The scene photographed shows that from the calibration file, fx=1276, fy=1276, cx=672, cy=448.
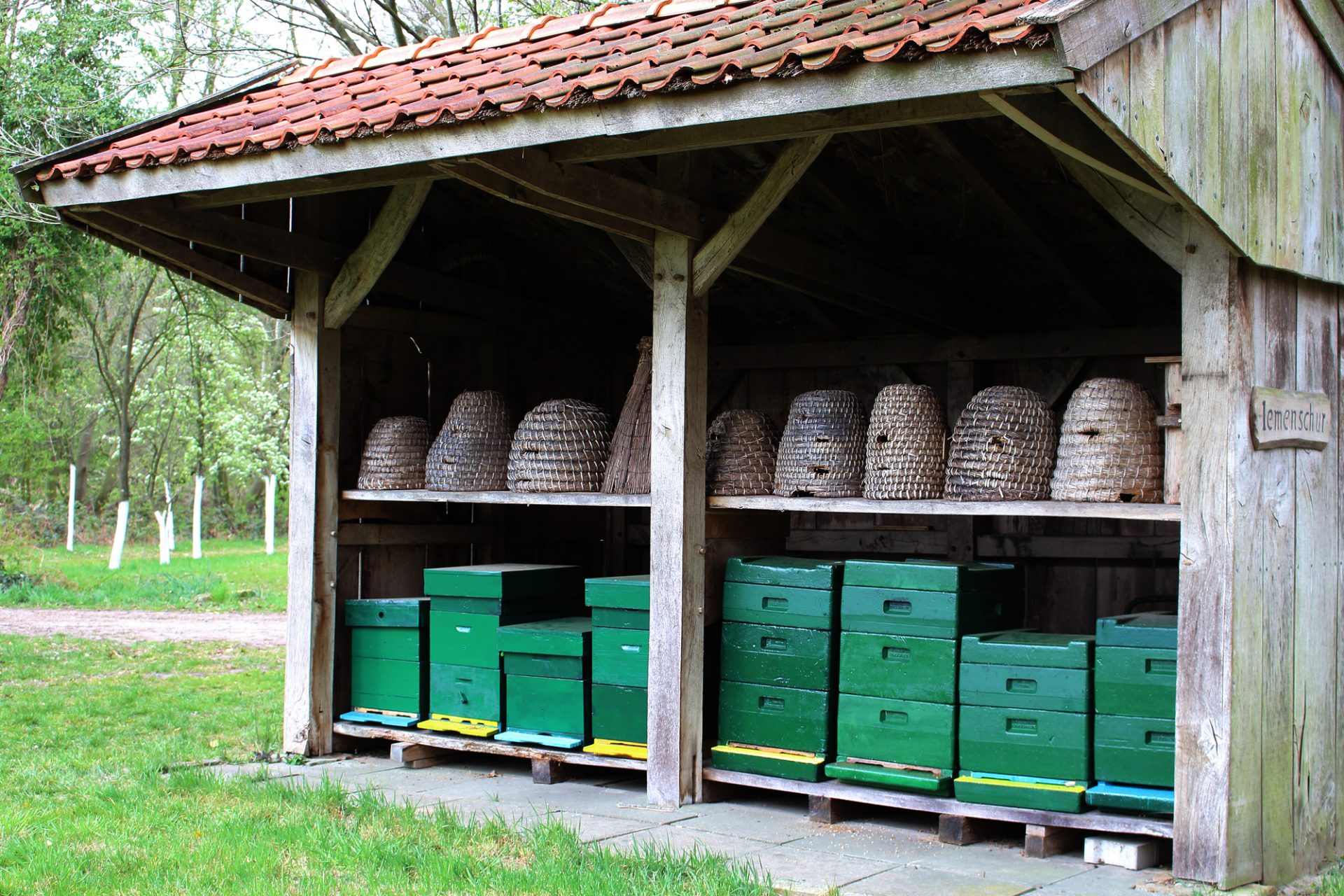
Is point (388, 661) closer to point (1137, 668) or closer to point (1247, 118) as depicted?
point (1137, 668)

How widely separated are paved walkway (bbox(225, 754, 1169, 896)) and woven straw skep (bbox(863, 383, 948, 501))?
4.93ft

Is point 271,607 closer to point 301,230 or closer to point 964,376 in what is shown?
point 301,230

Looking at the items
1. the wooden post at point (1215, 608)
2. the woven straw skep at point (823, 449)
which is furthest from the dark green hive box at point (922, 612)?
the wooden post at point (1215, 608)

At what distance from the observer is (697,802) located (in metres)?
6.05

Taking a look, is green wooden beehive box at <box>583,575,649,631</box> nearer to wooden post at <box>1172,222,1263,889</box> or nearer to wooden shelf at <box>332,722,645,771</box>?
wooden shelf at <box>332,722,645,771</box>

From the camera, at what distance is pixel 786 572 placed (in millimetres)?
5926

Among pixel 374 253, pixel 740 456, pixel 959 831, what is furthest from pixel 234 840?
pixel 374 253

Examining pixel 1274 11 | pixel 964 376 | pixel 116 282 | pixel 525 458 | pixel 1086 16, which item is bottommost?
pixel 525 458

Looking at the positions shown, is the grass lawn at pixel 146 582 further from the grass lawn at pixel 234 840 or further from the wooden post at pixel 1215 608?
the wooden post at pixel 1215 608

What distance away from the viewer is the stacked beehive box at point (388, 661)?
7.25 meters

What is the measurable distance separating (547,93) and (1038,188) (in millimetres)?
3139

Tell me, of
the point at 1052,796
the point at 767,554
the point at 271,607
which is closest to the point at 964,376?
the point at 767,554

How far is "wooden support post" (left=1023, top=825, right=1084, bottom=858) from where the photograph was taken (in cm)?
510

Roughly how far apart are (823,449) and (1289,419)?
2.03 meters
